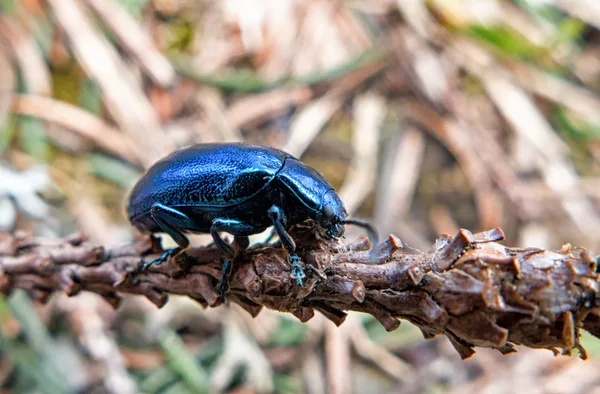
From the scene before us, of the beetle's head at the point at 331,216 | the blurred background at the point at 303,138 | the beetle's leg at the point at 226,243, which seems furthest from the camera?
the blurred background at the point at 303,138

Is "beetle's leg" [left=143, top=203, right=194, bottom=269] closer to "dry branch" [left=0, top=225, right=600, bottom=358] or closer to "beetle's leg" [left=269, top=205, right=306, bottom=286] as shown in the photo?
"dry branch" [left=0, top=225, right=600, bottom=358]

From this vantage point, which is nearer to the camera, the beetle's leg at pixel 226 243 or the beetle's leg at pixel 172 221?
the beetle's leg at pixel 226 243

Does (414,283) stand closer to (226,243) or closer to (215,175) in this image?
(226,243)

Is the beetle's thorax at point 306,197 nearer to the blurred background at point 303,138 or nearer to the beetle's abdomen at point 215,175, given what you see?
the beetle's abdomen at point 215,175

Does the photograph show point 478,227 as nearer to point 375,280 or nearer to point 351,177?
point 351,177

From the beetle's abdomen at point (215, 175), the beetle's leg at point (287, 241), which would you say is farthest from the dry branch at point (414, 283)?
the beetle's abdomen at point (215, 175)
